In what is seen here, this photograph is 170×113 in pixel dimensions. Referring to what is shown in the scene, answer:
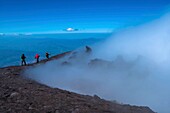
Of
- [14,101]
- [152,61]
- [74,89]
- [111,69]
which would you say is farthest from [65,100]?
[152,61]

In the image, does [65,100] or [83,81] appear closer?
[65,100]

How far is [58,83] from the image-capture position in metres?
22.4

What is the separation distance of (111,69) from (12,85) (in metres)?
12.5

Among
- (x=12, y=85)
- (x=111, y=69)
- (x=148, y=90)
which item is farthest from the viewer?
(x=111, y=69)

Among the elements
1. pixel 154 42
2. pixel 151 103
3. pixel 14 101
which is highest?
pixel 154 42

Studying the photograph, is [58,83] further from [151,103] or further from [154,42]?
[154,42]

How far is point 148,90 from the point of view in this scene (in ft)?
70.3

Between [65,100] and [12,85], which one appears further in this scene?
[12,85]

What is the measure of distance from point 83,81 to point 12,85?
25.5ft

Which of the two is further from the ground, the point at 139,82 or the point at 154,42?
the point at 154,42

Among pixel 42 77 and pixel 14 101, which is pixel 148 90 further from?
pixel 14 101

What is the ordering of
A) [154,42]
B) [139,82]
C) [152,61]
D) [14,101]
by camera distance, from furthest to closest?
[154,42], [152,61], [139,82], [14,101]

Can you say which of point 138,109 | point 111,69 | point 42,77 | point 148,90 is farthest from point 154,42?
point 138,109

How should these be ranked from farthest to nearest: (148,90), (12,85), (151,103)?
(148,90) < (151,103) < (12,85)
